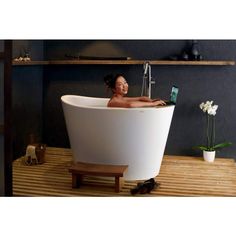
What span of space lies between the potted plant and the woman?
0.93 feet

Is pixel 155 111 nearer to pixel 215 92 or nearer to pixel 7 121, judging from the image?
pixel 215 92

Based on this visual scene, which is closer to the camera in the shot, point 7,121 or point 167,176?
point 7,121

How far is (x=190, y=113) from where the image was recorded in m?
2.48

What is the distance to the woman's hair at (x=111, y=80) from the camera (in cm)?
240

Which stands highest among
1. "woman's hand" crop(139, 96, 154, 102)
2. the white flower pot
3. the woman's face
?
the woman's face

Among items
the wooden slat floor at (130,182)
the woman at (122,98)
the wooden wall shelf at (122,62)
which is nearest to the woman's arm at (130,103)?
the woman at (122,98)

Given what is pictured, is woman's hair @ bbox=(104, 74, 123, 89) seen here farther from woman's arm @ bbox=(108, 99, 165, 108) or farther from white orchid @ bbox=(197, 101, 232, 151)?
white orchid @ bbox=(197, 101, 232, 151)

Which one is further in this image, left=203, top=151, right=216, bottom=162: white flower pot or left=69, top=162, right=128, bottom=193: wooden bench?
left=203, top=151, right=216, bottom=162: white flower pot

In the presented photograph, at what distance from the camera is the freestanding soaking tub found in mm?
2473

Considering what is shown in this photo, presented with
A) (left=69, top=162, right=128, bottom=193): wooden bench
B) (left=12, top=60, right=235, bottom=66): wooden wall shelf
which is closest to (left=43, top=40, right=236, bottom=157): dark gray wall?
(left=12, top=60, right=235, bottom=66): wooden wall shelf

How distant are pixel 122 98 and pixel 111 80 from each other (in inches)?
5.3

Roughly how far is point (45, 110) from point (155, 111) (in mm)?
717

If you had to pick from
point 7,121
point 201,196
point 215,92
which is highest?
point 215,92
